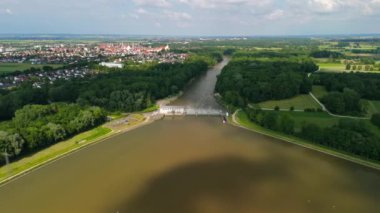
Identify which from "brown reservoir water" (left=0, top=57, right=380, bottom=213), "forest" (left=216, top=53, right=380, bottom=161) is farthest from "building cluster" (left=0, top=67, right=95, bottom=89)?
"brown reservoir water" (left=0, top=57, right=380, bottom=213)

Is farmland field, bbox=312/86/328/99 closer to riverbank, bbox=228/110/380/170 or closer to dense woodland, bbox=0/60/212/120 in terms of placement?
riverbank, bbox=228/110/380/170

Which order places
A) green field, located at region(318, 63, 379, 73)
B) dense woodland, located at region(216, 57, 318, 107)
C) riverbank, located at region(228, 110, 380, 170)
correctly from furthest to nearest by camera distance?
green field, located at region(318, 63, 379, 73)
dense woodland, located at region(216, 57, 318, 107)
riverbank, located at region(228, 110, 380, 170)

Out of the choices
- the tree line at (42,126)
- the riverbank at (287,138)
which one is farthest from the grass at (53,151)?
the riverbank at (287,138)

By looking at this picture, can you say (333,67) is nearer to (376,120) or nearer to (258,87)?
(258,87)

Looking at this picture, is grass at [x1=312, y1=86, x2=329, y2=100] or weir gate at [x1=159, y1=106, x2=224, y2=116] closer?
weir gate at [x1=159, y1=106, x2=224, y2=116]

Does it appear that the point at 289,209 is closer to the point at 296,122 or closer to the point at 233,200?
the point at 233,200

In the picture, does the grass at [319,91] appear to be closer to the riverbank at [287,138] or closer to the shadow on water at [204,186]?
the riverbank at [287,138]

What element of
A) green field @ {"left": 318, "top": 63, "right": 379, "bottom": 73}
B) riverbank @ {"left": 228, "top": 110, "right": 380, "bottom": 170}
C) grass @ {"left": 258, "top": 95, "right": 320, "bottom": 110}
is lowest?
riverbank @ {"left": 228, "top": 110, "right": 380, "bottom": 170}

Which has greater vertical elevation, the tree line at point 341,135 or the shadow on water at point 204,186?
the tree line at point 341,135

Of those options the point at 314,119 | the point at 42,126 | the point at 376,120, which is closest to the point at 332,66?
Result: the point at 314,119
